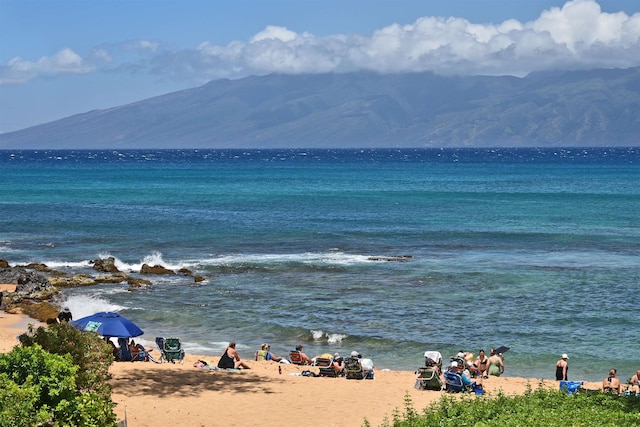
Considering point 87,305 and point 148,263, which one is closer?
point 87,305

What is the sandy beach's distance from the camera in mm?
19609

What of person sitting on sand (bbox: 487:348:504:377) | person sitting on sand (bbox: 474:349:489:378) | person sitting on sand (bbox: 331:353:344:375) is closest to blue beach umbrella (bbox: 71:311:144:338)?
person sitting on sand (bbox: 331:353:344:375)

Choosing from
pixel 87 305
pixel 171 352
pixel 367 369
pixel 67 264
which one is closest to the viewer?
pixel 367 369

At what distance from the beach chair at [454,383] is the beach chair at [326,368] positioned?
3437mm

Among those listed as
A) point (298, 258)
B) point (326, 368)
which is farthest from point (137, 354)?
point (298, 258)

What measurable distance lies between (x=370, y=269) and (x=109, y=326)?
786 inches

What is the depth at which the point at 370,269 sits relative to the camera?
144 ft

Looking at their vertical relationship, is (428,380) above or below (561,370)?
above

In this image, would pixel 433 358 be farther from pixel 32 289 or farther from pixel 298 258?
pixel 298 258

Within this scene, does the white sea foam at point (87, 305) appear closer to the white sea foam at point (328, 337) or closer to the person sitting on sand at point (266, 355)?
the white sea foam at point (328, 337)

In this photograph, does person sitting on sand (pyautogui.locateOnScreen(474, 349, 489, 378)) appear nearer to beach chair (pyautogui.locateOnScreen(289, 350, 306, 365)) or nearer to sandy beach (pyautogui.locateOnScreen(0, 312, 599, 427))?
sandy beach (pyautogui.locateOnScreen(0, 312, 599, 427))

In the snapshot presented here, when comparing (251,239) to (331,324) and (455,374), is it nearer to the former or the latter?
(331,324)

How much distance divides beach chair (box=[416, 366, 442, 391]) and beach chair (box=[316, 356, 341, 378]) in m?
2.88

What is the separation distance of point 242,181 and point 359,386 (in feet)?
351
